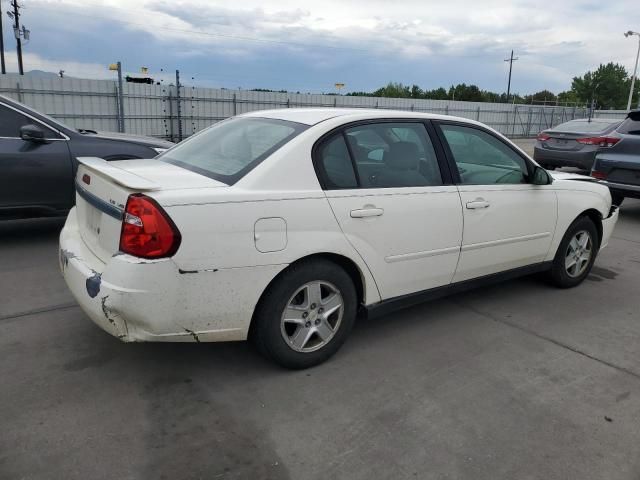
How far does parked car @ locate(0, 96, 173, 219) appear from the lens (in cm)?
542

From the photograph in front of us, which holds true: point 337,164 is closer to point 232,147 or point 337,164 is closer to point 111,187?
point 232,147

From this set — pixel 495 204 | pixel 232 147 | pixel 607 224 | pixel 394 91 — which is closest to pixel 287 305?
pixel 232 147

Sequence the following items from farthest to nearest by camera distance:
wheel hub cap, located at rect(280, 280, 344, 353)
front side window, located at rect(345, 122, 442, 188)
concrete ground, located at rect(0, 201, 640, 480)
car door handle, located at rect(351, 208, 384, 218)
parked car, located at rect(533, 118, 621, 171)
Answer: parked car, located at rect(533, 118, 621, 171) → front side window, located at rect(345, 122, 442, 188) → car door handle, located at rect(351, 208, 384, 218) → wheel hub cap, located at rect(280, 280, 344, 353) → concrete ground, located at rect(0, 201, 640, 480)

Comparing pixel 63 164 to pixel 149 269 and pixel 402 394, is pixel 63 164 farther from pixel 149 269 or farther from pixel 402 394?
pixel 402 394

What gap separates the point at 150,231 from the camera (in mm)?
2539

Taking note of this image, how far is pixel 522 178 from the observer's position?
4176 millimetres

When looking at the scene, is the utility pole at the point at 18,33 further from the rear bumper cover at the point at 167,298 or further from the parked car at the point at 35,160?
the rear bumper cover at the point at 167,298

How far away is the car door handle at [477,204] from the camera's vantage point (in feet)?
12.2

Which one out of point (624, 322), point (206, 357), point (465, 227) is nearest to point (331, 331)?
point (206, 357)

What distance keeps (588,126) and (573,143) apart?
101cm

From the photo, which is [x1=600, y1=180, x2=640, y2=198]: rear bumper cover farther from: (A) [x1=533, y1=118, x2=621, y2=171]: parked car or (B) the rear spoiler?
(B) the rear spoiler

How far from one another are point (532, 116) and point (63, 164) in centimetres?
3208

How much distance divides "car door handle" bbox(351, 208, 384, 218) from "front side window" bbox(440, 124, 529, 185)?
2.87ft

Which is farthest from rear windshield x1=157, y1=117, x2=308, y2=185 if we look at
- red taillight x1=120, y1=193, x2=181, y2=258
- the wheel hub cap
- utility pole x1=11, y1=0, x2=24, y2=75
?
utility pole x1=11, y1=0, x2=24, y2=75
